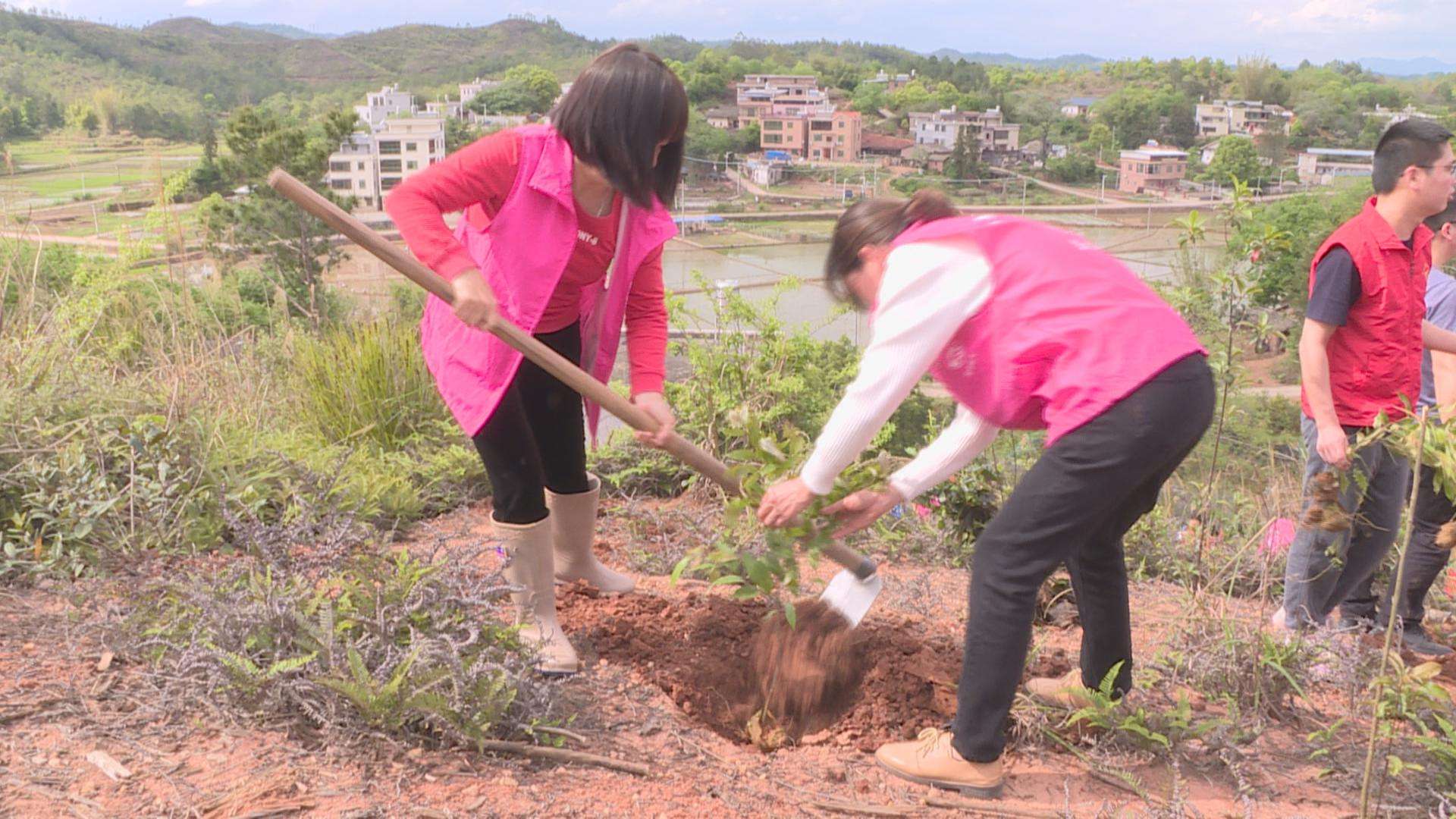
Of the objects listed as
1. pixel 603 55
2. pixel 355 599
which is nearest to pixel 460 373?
pixel 355 599

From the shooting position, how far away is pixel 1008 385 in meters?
1.98

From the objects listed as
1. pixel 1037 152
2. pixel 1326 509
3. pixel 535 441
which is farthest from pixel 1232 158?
pixel 535 441

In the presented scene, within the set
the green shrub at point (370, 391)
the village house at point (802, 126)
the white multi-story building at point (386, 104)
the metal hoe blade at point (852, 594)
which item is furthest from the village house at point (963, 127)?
the metal hoe blade at point (852, 594)

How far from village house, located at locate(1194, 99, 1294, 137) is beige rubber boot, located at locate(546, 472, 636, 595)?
54136 millimetres

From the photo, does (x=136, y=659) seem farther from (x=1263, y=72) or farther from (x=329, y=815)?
(x=1263, y=72)

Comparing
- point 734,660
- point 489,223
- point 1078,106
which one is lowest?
point 734,660

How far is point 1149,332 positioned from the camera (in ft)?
6.31

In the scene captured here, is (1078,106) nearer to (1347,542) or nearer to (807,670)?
(1347,542)

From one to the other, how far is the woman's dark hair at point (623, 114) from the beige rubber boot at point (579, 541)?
42.6 inches

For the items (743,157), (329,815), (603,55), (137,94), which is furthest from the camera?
(743,157)

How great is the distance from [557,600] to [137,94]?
1678 inches

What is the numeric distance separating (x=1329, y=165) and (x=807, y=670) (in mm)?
48927

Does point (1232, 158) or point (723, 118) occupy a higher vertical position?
point (723, 118)

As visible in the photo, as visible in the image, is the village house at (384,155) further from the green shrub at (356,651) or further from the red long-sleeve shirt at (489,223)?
the green shrub at (356,651)
